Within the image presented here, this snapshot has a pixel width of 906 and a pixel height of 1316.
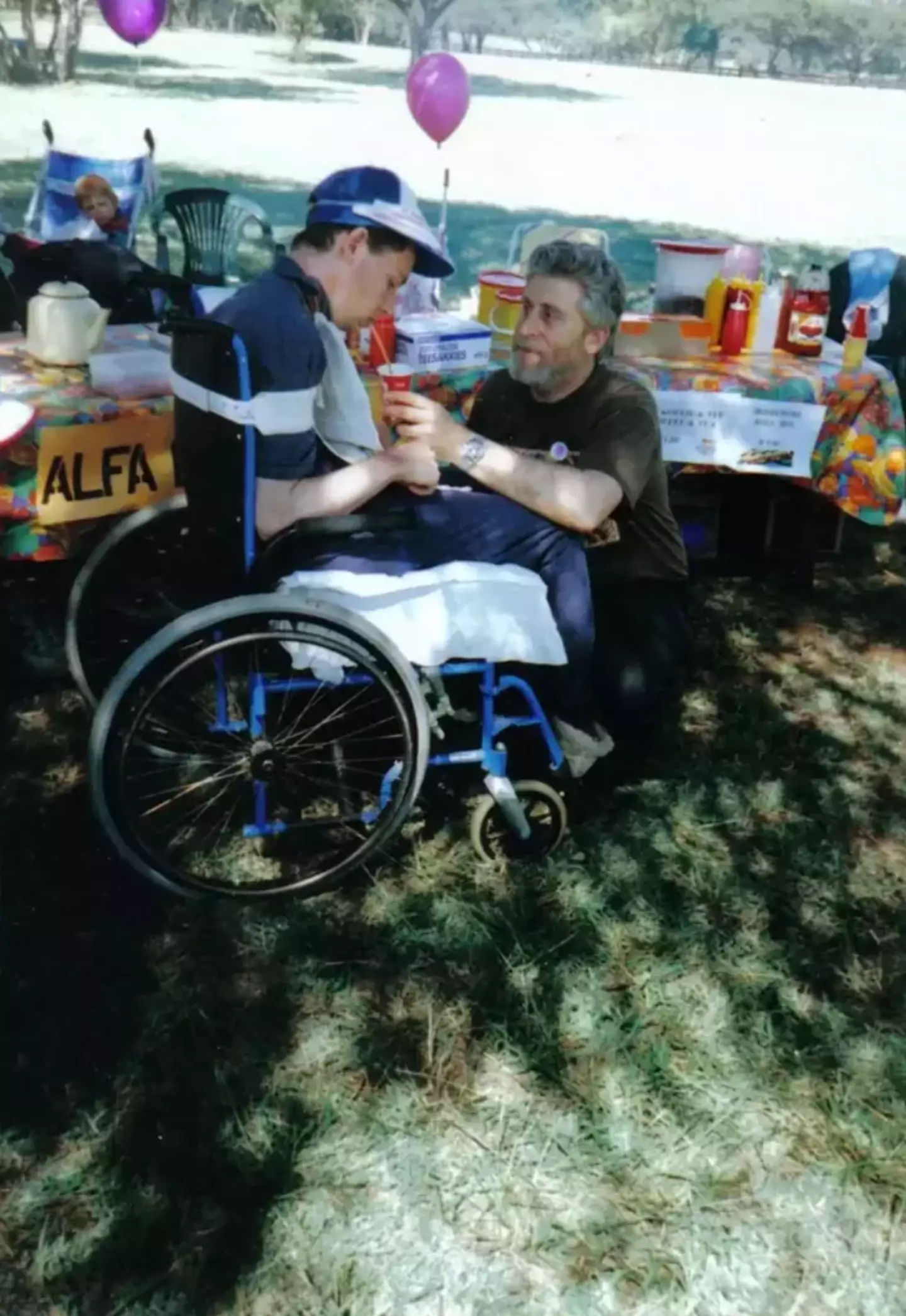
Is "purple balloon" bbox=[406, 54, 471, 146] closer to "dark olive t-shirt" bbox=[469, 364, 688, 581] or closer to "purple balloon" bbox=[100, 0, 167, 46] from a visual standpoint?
"purple balloon" bbox=[100, 0, 167, 46]

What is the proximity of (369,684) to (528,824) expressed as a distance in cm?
49

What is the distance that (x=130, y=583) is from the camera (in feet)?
8.69

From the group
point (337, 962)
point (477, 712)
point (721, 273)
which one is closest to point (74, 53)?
point (721, 273)

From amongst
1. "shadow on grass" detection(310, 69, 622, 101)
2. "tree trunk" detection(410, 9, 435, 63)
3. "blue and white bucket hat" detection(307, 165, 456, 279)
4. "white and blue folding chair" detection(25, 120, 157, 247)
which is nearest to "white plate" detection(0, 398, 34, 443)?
"blue and white bucket hat" detection(307, 165, 456, 279)

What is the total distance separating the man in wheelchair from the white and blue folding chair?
4484mm

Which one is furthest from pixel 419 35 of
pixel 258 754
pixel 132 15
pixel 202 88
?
pixel 258 754

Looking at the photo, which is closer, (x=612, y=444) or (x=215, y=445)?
(x=215, y=445)

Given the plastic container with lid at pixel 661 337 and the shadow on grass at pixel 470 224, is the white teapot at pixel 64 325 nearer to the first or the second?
the plastic container with lid at pixel 661 337

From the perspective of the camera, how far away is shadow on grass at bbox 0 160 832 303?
906 cm

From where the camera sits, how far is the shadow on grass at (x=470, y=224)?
29.7ft

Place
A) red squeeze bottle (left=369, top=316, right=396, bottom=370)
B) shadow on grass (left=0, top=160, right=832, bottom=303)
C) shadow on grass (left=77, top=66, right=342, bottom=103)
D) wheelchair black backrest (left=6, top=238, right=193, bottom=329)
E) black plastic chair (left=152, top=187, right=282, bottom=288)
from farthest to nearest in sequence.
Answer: shadow on grass (left=77, top=66, right=342, bottom=103) → shadow on grass (left=0, top=160, right=832, bottom=303) → black plastic chair (left=152, top=187, right=282, bottom=288) → wheelchair black backrest (left=6, top=238, right=193, bottom=329) → red squeeze bottle (left=369, top=316, right=396, bottom=370)

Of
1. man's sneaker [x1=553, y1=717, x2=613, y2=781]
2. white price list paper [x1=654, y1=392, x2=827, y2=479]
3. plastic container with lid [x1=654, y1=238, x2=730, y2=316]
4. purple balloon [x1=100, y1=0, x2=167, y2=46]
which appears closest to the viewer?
man's sneaker [x1=553, y1=717, x2=613, y2=781]

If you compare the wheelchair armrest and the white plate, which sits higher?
the white plate

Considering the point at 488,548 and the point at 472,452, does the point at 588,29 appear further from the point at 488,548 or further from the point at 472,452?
the point at 488,548
